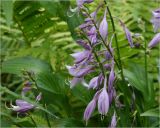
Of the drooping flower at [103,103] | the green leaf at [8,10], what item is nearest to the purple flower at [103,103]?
the drooping flower at [103,103]

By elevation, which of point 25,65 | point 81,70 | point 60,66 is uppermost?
point 81,70

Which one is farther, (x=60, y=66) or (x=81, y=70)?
(x=60, y=66)

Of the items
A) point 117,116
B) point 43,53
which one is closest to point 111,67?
point 117,116

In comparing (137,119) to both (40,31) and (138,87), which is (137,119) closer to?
(138,87)

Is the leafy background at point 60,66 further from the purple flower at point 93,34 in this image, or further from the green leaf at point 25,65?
the purple flower at point 93,34

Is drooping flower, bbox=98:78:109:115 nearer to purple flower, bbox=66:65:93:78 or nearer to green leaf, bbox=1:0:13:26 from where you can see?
purple flower, bbox=66:65:93:78

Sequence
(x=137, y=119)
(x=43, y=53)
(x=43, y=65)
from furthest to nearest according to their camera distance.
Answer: (x=43, y=53)
(x=43, y=65)
(x=137, y=119)

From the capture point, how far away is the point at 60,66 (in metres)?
2.18

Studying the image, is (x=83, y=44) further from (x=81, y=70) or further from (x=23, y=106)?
(x=23, y=106)

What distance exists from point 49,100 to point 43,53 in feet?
1.95

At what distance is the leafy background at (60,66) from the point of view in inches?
60.7

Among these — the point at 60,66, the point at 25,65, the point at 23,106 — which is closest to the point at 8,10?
the point at 25,65

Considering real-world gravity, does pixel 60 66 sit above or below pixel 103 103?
below

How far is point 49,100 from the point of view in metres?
1.72
